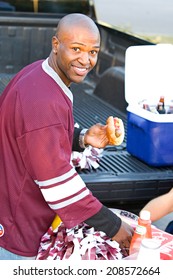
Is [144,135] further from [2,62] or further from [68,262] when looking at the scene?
[2,62]

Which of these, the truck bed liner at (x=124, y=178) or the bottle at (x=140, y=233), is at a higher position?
the bottle at (x=140, y=233)

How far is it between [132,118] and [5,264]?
5.10 feet

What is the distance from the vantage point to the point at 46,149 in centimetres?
221

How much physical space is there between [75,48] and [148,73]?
5.24 ft

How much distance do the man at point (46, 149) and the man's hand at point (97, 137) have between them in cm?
36

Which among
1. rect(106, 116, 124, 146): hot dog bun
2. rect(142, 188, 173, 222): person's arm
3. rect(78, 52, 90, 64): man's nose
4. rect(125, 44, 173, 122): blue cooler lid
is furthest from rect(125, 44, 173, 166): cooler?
rect(78, 52, 90, 64): man's nose

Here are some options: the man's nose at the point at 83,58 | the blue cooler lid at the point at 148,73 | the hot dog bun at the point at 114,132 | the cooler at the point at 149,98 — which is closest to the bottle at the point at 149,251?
the hot dog bun at the point at 114,132

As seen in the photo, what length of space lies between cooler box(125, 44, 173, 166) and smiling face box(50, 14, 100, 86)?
1.15 metres

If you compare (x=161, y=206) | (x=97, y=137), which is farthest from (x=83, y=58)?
(x=161, y=206)

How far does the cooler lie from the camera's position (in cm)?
344

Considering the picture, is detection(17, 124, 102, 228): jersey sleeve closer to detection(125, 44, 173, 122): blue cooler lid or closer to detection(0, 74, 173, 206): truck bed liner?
detection(0, 74, 173, 206): truck bed liner

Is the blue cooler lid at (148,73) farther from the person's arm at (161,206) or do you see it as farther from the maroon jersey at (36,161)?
the maroon jersey at (36,161)

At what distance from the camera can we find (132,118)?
362cm

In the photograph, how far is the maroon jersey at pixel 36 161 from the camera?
2227 mm
